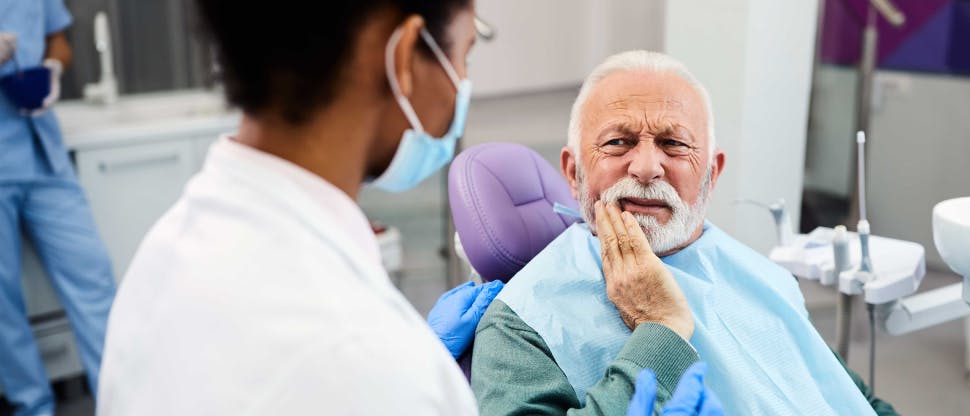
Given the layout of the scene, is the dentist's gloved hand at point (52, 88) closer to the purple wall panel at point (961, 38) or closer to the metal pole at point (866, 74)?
the metal pole at point (866, 74)

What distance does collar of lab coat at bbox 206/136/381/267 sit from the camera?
651 millimetres

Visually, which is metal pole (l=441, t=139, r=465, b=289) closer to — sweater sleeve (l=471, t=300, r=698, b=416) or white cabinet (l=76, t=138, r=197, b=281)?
white cabinet (l=76, t=138, r=197, b=281)

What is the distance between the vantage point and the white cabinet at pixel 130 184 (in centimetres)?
273

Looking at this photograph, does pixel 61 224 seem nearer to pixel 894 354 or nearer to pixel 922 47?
pixel 894 354

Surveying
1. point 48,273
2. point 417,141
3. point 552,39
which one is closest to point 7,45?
point 48,273

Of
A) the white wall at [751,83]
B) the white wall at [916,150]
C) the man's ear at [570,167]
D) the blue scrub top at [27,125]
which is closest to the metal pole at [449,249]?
the white wall at [751,83]

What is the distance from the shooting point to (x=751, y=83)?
2.65 meters

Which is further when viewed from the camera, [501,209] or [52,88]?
[52,88]

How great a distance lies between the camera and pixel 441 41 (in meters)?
0.72

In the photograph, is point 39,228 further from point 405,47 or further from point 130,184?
point 405,47

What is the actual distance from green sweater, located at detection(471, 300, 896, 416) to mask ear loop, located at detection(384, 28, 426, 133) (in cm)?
56

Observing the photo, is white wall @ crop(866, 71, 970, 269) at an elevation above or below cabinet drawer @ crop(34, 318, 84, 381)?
above

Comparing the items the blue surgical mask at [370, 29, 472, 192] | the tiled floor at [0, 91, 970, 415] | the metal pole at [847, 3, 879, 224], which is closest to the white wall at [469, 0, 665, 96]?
the tiled floor at [0, 91, 970, 415]

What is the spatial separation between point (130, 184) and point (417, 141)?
2288 millimetres
